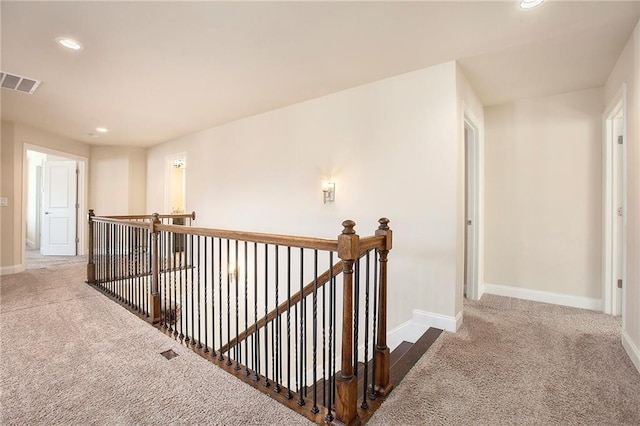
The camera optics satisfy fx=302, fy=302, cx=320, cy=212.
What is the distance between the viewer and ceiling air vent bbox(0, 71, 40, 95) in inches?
120

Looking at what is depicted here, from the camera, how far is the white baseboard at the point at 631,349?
1.97 meters

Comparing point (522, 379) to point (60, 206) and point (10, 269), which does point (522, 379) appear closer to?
point (10, 269)

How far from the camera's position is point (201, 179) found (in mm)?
5312

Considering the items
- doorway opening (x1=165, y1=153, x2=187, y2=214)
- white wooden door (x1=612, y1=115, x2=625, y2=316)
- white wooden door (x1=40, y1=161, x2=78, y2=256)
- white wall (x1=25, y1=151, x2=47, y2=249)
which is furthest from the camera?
white wall (x1=25, y1=151, x2=47, y2=249)

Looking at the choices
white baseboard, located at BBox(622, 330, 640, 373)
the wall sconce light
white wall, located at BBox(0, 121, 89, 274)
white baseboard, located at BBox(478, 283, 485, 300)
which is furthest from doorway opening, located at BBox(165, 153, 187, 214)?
white baseboard, located at BBox(622, 330, 640, 373)

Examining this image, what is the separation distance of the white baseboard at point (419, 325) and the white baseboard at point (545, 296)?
1.25 meters

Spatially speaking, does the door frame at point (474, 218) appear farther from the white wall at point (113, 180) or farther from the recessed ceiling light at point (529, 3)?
the white wall at point (113, 180)

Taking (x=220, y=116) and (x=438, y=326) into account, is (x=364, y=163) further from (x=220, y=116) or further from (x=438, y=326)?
(x=220, y=116)

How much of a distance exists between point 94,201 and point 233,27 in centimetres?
605

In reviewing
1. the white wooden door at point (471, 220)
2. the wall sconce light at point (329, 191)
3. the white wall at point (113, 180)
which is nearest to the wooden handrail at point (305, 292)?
the wall sconce light at point (329, 191)

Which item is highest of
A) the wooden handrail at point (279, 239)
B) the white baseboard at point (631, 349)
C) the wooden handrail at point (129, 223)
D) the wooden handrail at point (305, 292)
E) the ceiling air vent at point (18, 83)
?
the ceiling air vent at point (18, 83)

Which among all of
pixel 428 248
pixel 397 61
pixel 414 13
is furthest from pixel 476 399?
pixel 397 61

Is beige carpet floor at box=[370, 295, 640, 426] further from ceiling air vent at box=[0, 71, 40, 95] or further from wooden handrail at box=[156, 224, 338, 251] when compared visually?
ceiling air vent at box=[0, 71, 40, 95]

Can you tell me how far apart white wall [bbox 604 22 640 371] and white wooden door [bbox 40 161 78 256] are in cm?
832
